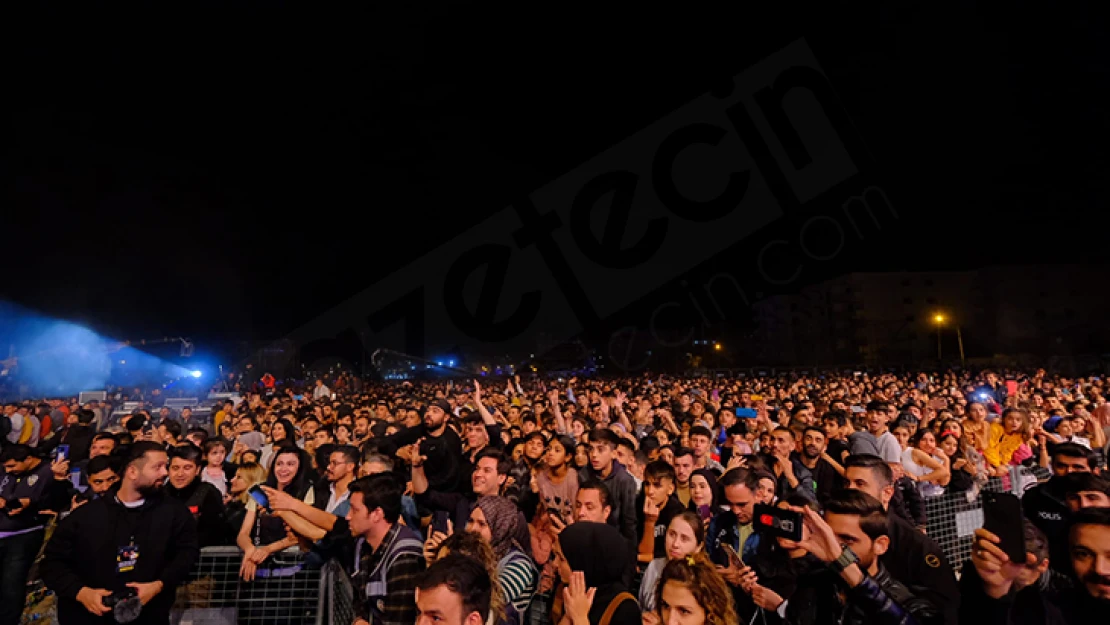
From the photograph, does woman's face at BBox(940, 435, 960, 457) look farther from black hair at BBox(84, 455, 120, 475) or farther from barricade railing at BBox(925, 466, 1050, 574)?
black hair at BBox(84, 455, 120, 475)

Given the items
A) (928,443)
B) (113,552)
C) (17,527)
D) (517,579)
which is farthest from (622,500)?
(17,527)

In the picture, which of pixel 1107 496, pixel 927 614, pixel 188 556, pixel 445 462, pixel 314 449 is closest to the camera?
pixel 927 614

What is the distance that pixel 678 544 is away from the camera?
11.4 feet

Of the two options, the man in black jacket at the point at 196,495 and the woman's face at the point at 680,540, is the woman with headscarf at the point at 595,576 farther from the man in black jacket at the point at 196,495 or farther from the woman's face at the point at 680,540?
the man in black jacket at the point at 196,495

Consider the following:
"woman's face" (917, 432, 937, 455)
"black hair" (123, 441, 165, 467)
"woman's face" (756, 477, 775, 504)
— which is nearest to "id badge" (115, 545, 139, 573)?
"black hair" (123, 441, 165, 467)

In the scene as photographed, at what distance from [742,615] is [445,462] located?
399 cm

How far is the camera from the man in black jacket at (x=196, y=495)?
Answer: 5113 millimetres

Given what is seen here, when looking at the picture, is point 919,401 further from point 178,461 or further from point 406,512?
point 178,461

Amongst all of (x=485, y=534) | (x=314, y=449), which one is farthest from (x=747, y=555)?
(x=314, y=449)

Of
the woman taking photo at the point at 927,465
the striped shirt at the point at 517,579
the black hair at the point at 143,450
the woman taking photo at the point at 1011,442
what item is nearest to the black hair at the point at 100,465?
the black hair at the point at 143,450

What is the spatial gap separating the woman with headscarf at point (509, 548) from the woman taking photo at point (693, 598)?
98 cm

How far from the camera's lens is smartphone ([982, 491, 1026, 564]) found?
7.32ft

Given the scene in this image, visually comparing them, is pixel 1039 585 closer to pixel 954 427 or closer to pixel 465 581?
pixel 465 581

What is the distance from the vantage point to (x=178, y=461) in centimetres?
532
